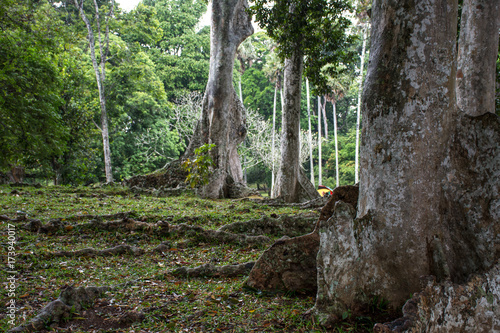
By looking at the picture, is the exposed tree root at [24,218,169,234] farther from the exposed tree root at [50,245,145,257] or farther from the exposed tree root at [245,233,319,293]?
the exposed tree root at [245,233,319,293]

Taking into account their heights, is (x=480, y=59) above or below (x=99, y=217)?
above

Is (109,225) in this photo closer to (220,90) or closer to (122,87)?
(220,90)

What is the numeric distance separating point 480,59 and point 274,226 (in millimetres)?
4858

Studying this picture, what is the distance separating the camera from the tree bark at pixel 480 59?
5.95 meters

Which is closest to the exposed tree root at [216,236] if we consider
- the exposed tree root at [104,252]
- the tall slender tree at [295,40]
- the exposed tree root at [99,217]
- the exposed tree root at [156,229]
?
the exposed tree root at [156,229]

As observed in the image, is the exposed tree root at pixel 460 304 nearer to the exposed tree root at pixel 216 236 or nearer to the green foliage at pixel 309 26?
the exposed tree root at pixel 216 236

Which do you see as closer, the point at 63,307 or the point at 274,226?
the point at 63,307

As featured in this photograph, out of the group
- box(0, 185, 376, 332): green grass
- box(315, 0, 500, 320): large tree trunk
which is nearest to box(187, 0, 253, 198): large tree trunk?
box(0, 185, 376, 332): green grass

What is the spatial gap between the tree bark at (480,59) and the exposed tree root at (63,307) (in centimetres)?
646

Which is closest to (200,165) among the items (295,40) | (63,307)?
(295,40)

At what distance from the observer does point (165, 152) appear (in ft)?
92.0

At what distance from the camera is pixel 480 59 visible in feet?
19.9

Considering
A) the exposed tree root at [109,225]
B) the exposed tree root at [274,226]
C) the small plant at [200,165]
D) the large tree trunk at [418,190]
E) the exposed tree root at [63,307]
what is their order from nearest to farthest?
the exposed tree root at [63,307] → the large tree trunk at [418,190] → the exposed tree root at [109,225] → the exposed tree root at [274,226] → the small plant at [200,165]

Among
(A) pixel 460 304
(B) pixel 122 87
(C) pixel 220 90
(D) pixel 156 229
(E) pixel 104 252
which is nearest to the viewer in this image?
(A) pixel 460 304
